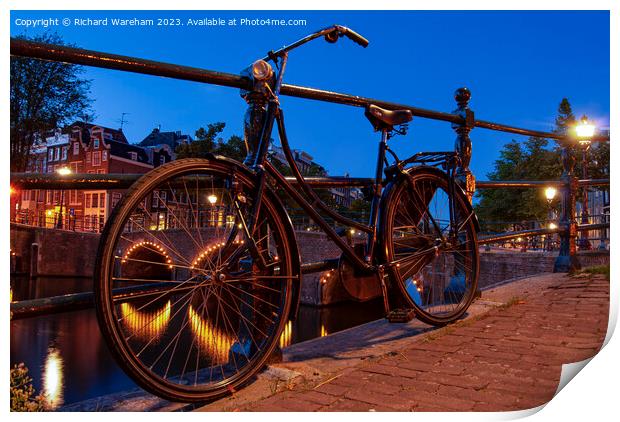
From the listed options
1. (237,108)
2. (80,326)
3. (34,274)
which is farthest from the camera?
(34,274)

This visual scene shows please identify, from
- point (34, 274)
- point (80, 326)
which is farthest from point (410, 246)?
point (34, 274)

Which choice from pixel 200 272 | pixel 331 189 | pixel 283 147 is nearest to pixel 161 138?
pixel 331 189

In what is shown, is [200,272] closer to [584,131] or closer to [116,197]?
[116,197]

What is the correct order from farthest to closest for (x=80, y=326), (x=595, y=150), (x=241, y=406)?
(x=80, y=326) → (x=595, y=150) → (x=241, y=406)

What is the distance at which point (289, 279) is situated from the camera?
165 centimetres

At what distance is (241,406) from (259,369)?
188 mm

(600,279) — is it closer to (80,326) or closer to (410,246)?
(410,246)

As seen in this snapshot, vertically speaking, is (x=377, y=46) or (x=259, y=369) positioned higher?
(x=377, y=46)

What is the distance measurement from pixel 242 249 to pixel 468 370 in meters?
0.82

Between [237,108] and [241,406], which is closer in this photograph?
[241,406]

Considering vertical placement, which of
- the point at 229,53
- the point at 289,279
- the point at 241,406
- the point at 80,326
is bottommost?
the point at 80,326

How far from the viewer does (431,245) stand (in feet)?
8.05

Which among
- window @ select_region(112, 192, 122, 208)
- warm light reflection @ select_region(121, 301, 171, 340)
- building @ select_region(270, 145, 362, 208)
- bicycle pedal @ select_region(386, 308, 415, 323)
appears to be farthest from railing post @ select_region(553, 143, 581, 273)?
window @ select_region(112, 192, 122, 208)

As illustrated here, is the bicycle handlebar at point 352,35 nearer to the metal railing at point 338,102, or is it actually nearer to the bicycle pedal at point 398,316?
the metal railing at point 338,102
